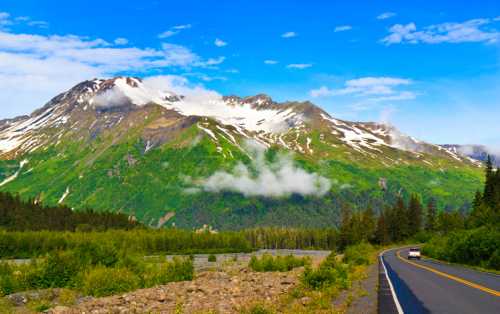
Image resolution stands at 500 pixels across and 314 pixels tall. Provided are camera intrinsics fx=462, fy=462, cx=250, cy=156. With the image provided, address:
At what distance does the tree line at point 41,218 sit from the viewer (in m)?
158

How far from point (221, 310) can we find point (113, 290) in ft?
Result: 52.7

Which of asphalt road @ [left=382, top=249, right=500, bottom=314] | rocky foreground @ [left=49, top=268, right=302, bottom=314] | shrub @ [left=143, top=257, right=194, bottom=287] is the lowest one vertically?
shrub @ [left=143, top=257, right=194, bottom=287]

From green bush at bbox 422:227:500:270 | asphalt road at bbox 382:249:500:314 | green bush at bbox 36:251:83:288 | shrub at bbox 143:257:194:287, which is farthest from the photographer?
green bush at bbox 422:227:500:270

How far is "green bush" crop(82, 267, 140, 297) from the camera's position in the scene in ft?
114

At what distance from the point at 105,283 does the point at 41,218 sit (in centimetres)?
14661

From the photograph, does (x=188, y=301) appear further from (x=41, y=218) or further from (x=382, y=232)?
(x=41, y=218)

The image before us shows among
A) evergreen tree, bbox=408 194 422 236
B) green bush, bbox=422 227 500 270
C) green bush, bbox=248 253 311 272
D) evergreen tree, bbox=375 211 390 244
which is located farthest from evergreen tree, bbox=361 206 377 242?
green bush, bbox=248 253 311 272

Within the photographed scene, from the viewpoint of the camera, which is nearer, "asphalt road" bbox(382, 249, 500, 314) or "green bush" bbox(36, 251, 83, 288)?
"asphalt road" bbox(382, 249, 500, 314)

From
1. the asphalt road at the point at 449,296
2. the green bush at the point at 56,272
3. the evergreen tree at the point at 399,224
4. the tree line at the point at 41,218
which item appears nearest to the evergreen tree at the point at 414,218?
the evergreen tree at the point at 399,224

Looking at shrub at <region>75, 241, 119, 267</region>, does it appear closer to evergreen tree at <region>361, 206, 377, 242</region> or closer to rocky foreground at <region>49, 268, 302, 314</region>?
rocky foreground at <region>49, 268, 302, 314</region>

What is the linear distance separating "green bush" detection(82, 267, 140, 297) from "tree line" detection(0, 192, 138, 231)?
134m

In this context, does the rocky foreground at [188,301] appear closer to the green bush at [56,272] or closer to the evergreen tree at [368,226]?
the green bush at [56,272]

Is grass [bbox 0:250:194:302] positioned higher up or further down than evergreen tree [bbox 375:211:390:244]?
higher up

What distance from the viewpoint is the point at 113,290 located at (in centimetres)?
3578
